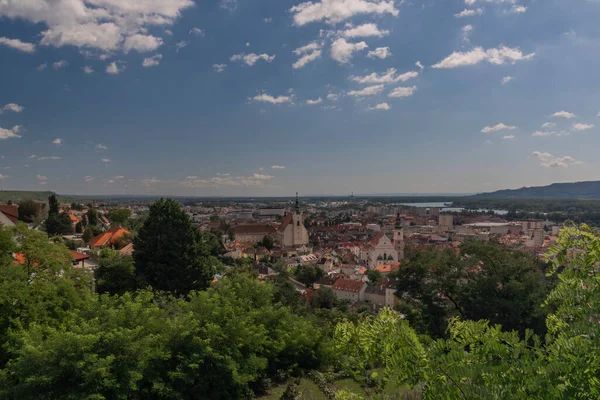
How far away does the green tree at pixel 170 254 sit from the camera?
1898 centimetres

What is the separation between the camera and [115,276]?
773 inches

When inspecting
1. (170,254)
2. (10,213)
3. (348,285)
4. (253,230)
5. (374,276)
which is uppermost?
(10,213)

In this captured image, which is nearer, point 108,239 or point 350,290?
point 108,239

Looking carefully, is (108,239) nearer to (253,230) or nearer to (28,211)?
(28,211)

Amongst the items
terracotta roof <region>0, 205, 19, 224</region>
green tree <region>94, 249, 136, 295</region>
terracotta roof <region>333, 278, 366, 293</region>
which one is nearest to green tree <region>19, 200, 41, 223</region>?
terracotta roof <region>0, 205, 19, 224</region>

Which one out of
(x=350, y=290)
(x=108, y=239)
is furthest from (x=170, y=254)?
(x=350, y=290)

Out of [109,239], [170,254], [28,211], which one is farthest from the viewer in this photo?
[28,211]

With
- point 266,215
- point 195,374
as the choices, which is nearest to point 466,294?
point 195,374

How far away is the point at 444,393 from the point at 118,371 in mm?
6869

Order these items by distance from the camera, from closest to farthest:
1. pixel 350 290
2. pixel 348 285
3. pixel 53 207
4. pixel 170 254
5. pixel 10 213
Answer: pixel 170 254 < pixel 10 213 < pixel 350 290 < pixel 348 285 < pixel 53 207

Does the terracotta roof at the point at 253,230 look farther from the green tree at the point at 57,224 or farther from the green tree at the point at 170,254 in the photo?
the green tree at the point at 170,254

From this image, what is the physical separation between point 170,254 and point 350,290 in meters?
24.1

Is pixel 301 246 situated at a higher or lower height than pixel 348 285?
lower

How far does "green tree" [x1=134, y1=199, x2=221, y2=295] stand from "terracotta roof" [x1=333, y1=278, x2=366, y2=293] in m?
21.6
